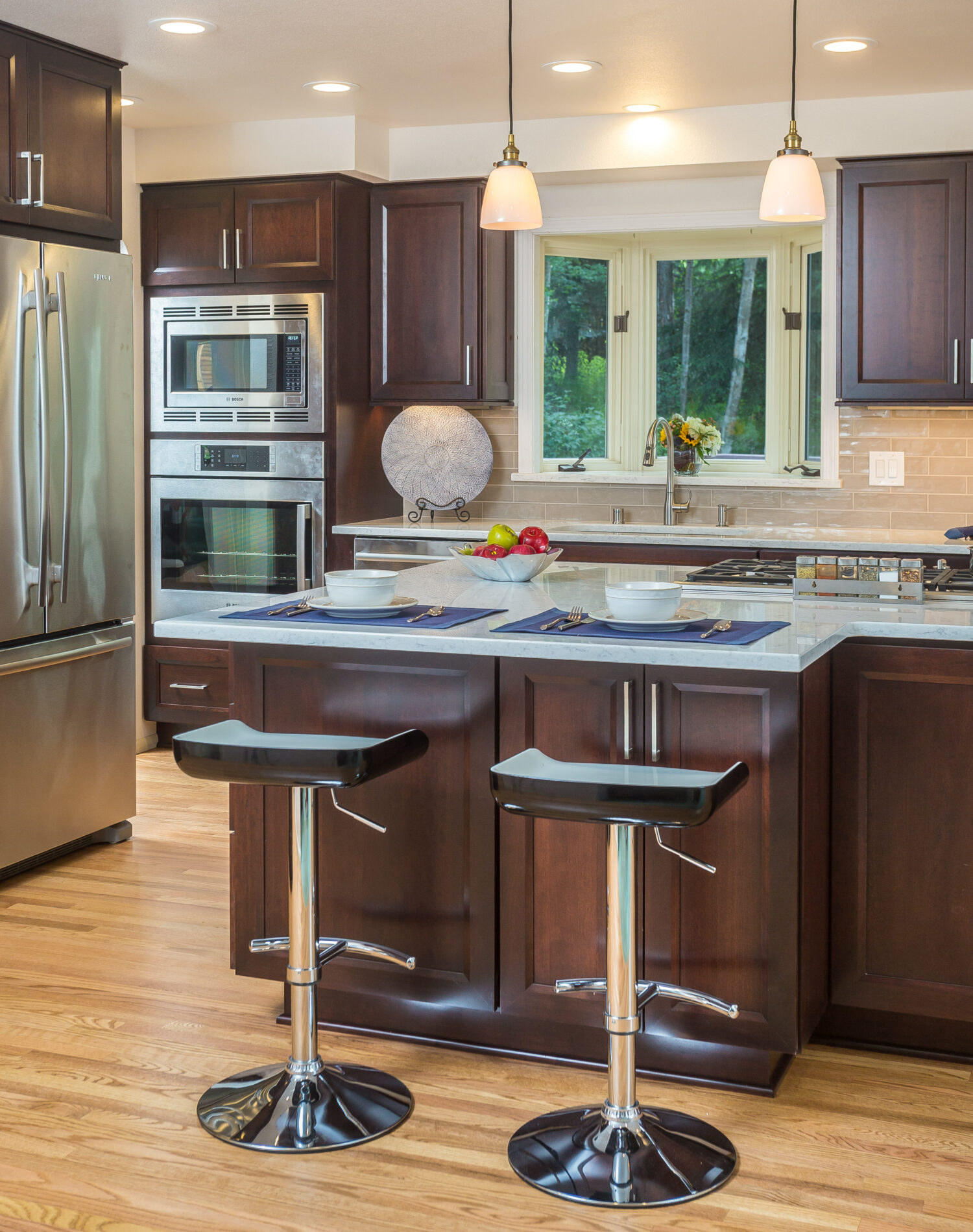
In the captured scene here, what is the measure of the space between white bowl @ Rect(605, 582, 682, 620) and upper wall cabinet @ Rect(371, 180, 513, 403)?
9.66ft

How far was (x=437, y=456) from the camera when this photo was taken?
5746 mm

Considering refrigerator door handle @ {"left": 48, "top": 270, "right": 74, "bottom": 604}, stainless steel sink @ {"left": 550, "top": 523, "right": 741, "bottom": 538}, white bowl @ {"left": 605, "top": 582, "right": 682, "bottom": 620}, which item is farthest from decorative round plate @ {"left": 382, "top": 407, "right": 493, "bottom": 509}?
white bowl @ {"left": 605, "top": 582, "right": 682, "bottom": 620}

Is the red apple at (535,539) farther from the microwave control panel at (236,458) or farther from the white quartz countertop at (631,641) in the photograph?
the microwave control panel at (236,458)

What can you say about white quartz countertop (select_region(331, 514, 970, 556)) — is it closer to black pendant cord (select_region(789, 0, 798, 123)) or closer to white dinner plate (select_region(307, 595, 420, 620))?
black pendant cord (select_region(789, 0, 798, 123))

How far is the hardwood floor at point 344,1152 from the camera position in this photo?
221cm

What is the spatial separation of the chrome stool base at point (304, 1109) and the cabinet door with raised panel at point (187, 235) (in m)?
3.71

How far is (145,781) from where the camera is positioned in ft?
17.4

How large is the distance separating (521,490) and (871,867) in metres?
3.44

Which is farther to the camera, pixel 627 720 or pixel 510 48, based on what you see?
pixel 510 48

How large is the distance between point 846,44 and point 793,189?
1637mm

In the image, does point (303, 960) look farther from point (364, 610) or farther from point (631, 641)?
point (631, 641)

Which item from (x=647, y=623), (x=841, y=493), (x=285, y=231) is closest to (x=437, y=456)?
(x=285, y=231)

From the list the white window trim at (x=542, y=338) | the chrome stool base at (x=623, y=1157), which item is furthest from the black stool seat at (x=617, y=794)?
the white window trim at (x=542, y=338)

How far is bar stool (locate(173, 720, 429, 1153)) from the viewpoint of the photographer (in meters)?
2.36
